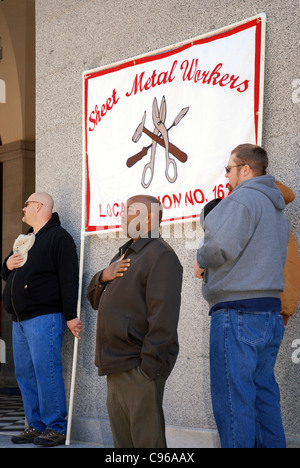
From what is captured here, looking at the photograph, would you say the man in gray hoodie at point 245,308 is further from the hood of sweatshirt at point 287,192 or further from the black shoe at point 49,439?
the black shoe at point 49,439

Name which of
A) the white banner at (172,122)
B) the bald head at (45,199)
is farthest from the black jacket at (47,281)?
the white banner at (172,122)

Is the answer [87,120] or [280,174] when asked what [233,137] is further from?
[87,120]

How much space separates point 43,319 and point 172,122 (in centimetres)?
171

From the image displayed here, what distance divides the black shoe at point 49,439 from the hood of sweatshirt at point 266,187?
2.66 metres

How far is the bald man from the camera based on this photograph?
17.6 feet

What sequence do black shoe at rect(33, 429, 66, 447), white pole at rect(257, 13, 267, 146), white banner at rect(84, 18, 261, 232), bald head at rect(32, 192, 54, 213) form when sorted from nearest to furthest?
white pole at rect(257, 13, 267, 146), white banner at rect(84, 18, 261, 232), black shoe at rect(33, 429, 66, 447), bald head at rect(32, 192, 54, 213)

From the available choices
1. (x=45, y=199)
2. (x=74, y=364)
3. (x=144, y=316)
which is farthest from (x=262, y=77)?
(x=74, y=364)

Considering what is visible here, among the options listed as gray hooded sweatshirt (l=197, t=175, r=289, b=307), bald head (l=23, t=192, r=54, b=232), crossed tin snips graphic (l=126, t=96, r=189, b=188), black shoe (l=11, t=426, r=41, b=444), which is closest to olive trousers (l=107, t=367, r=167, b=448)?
gray hooded sweatshirt (l=197, t=175, r=289, b=307)

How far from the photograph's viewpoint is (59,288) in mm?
5500

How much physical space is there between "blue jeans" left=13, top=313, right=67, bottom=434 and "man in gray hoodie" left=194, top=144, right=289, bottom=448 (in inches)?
83.6

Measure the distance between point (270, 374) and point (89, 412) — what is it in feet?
7.67

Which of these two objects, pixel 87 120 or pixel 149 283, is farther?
pixel 87 120

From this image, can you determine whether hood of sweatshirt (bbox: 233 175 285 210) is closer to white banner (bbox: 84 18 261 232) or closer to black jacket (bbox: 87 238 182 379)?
black jacket (bbox: 87 238 182 379)

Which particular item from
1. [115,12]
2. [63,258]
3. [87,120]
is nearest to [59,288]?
[63,258]
